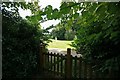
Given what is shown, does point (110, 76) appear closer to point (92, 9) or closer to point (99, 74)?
point (99, 74)

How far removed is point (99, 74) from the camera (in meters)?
5.66

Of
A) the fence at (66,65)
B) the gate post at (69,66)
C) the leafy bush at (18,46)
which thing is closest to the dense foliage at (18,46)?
the leafy bush at (18,46)

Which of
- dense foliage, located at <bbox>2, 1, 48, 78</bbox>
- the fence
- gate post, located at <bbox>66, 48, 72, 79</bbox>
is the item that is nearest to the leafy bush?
dense foliage, located at <bbox>2, 1, 48, 78</bbox>

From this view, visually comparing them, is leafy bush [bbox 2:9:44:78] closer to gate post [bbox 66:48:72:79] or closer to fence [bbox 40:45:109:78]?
fence [bbox 40:45:109:78]

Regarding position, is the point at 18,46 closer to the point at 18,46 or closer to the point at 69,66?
the point at 18,46

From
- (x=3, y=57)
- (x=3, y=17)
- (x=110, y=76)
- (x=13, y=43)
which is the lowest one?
(x=110, y=76)

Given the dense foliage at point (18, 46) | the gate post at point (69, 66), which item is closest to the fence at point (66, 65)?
the gate post at point (69, 66)

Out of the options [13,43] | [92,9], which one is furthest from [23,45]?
[92,9]

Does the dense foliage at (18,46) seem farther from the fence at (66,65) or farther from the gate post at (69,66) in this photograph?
the gate post at (69,66)

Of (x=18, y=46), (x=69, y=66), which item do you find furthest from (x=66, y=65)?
(x=18, y=46)

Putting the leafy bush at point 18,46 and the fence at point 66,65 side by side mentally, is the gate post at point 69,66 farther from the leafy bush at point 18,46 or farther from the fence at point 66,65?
the leafy bush at point 18,46

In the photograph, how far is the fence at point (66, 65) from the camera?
19.5 ft

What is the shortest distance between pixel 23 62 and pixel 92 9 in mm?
5073

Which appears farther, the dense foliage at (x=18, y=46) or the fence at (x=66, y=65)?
the dense foliage at (x=18, y=46)
